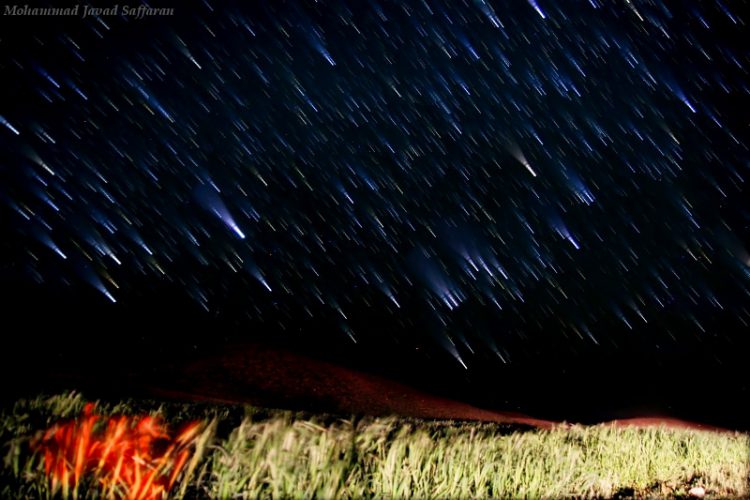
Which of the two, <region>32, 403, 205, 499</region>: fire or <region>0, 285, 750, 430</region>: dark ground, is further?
<region>0, 285, 750, 430</region>: dark ground

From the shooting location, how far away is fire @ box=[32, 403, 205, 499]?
8.04 ft

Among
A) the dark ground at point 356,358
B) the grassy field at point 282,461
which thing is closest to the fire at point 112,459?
the grassy field at point 282,461

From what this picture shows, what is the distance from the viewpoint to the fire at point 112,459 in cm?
245

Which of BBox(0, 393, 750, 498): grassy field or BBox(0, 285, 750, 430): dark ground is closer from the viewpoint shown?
BBox(0, 393, 750, 498): grassy field

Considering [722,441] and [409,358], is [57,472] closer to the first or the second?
[722,441]

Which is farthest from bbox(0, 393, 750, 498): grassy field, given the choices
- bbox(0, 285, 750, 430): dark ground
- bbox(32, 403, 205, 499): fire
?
bbox(0, 285, 750, 430): dark ground

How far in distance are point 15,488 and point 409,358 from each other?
24.6 m

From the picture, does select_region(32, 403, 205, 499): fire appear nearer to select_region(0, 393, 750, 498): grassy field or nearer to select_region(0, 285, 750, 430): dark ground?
select_region(0, 393, 750, 498): grassy field

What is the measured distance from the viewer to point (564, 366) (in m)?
23.8

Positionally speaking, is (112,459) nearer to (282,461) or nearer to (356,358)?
(282,461)

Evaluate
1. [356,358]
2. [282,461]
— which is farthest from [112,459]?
[356,358]

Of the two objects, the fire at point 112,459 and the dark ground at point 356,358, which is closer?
the fire at point 112,459

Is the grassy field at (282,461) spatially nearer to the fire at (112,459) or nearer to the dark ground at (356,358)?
the fire at (112,459)

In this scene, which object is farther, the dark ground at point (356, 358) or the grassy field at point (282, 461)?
the dark ground at point (356, 358)
